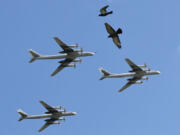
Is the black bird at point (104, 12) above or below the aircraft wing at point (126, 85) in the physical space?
above

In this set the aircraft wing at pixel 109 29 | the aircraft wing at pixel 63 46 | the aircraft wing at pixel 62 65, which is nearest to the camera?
the aircraft wing at pixel 109 29

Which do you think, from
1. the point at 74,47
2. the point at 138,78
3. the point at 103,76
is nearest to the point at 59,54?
the point at 74,47

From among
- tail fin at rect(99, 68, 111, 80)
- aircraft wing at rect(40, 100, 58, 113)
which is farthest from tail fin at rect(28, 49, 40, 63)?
tail fin at rect(99, 68, 111, 80)

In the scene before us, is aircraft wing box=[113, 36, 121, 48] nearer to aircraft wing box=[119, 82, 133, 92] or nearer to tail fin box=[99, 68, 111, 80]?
tail fin box=[99, 68, 111, 80]

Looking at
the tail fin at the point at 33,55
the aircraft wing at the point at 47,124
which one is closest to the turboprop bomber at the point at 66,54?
the tail fin at the point at 33,55

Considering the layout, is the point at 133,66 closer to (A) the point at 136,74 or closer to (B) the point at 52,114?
(A) the point at 136,74

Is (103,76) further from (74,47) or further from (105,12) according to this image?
(105,12)

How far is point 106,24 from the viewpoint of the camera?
11525 cm

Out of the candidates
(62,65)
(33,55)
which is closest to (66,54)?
(62,65)

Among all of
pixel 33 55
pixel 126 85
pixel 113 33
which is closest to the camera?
pixel 113 33

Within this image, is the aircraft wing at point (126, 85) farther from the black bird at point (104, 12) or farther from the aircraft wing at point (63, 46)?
the black bird at point (104, 12)

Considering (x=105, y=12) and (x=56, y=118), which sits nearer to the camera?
(x=105, y=12)

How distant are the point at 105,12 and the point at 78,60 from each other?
2180cm

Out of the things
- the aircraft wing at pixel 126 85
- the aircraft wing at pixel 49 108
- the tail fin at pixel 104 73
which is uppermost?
the tail fin at pixel 104 73
